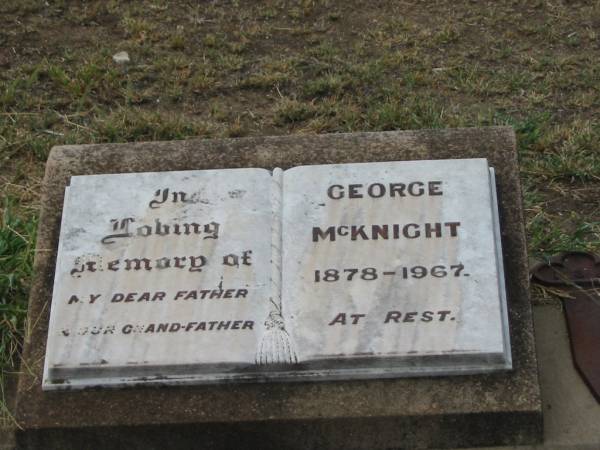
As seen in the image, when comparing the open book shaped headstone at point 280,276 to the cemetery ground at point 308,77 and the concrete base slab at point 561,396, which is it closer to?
the concrete base slab at point 561,396

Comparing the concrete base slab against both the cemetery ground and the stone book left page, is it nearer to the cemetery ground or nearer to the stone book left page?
the cemetery ground

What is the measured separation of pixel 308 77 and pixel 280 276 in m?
2.10

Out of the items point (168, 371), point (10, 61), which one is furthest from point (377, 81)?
point (168, 371)

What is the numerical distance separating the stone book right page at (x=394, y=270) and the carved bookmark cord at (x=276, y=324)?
0.02 m

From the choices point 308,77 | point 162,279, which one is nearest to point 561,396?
point 162,279

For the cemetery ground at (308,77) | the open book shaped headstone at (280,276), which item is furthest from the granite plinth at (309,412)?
the cemetery ground at (308,77)

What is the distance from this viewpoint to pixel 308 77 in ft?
15.7

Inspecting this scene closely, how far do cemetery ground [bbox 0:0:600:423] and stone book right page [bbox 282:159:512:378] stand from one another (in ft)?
3.19

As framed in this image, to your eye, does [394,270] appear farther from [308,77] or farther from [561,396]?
[308,77]

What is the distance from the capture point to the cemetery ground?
4285 mm

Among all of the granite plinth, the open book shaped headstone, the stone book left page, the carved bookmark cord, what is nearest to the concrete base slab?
the granite plinth

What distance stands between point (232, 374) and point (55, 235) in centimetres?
76

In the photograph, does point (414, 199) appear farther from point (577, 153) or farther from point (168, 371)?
point (577, 153)

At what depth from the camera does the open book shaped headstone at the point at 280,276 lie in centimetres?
271
